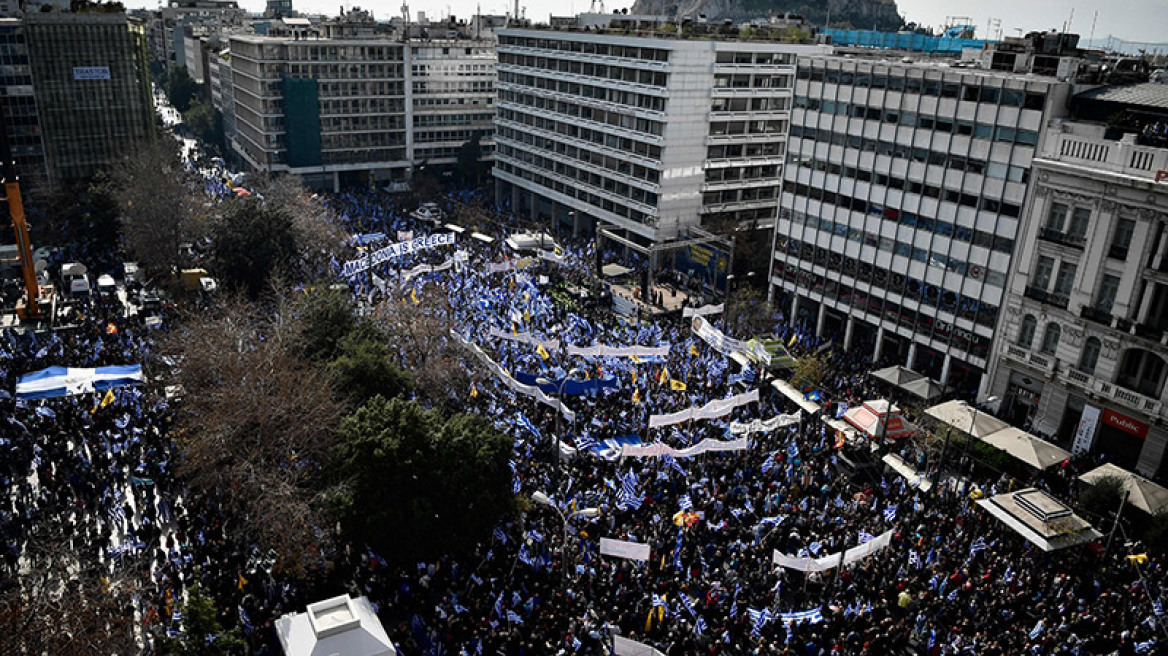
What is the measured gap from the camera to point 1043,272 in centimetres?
4106

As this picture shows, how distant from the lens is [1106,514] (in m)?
31.9

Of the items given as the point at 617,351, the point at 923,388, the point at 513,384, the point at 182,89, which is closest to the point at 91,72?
the point at 513,384

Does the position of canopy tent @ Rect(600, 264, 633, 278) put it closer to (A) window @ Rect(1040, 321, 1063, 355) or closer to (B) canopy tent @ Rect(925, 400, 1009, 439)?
(B) canopy tent @ Rect(925, 400, 1009, 439)

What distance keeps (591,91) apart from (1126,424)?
48.2m

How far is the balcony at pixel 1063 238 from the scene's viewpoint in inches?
1538

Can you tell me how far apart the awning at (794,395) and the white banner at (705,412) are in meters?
4.47

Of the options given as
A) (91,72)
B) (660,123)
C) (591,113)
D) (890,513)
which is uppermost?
(91,72)

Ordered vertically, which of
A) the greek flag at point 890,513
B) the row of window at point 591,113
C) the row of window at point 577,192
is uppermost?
the row of window at point 591,113

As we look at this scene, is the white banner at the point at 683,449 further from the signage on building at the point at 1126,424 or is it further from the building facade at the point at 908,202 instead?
the building facade at the point at 908,202

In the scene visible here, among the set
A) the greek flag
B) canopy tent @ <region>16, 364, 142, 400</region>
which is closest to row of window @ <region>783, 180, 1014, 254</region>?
the greek flag

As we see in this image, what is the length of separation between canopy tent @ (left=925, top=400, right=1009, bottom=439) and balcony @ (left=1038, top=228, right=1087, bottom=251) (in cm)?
910

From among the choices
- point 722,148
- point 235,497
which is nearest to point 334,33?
point 722,148

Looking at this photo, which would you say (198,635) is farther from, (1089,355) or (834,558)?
(1089,355)

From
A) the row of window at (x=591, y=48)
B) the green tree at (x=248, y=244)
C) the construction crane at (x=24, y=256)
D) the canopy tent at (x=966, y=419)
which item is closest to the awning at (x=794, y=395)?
the canopy tent at (x=966, y=419)
